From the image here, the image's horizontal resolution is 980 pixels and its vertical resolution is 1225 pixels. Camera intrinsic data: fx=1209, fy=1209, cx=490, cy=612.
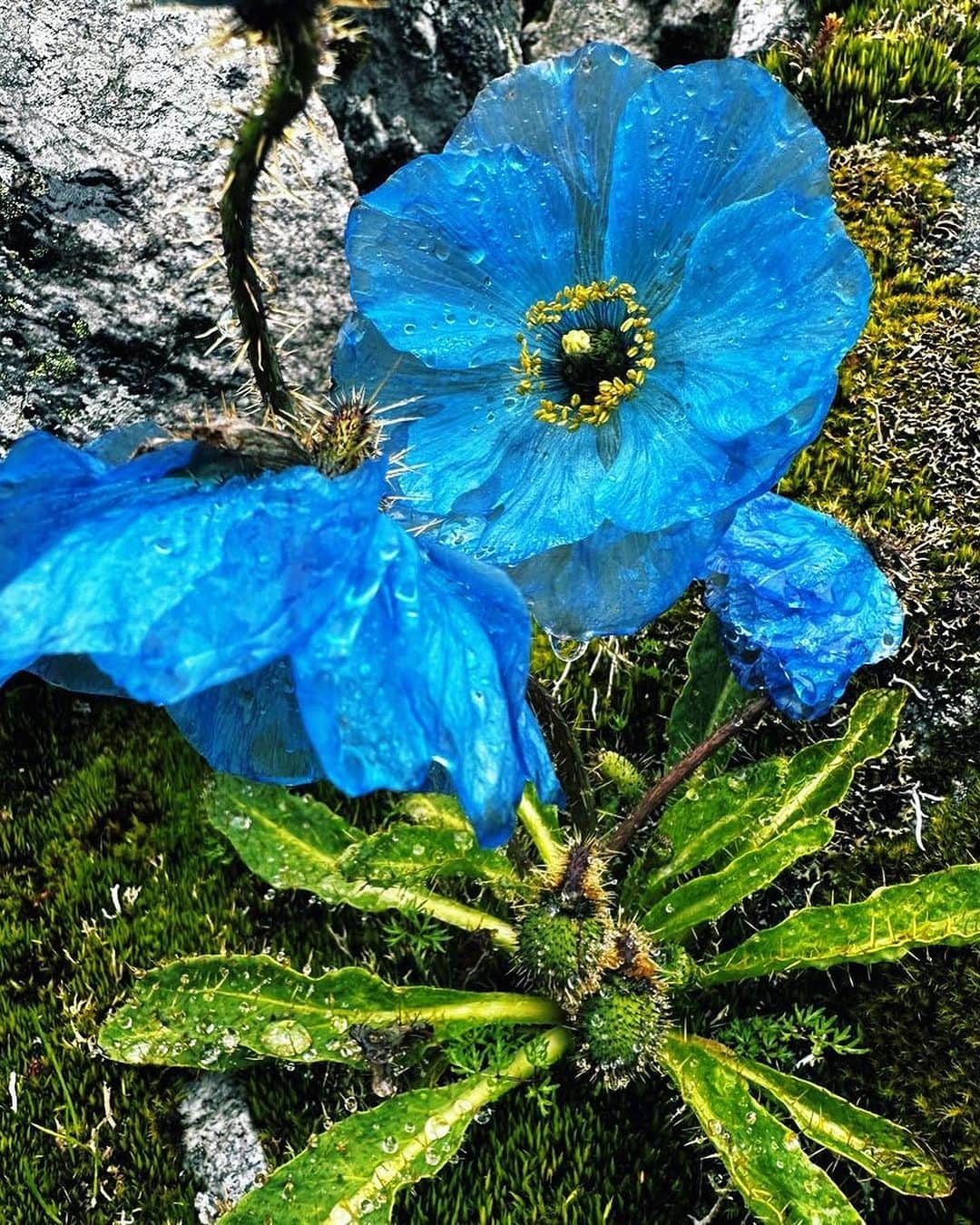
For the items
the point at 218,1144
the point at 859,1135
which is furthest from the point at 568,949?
the point at 218,1144

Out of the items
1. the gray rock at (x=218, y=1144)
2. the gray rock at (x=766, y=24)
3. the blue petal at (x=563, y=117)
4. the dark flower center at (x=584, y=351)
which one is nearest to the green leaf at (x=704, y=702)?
the dark flower center at (x=584, y=351)

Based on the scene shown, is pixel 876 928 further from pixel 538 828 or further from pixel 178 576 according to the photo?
pixel 178 576

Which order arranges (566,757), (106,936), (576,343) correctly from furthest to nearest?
(106,936) → (566,757) → (576,343)

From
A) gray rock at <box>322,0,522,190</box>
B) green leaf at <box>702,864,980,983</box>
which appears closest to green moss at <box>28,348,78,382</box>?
gray rock at <box>322,0,522,190</box>

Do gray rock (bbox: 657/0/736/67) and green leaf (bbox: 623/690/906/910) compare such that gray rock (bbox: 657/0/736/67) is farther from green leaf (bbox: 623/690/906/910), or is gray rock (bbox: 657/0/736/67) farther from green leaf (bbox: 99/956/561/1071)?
green leaf (bbox: 99/956/561/1071)

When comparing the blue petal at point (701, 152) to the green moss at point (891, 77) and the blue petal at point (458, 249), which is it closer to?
the blue petal at point (458, 249)

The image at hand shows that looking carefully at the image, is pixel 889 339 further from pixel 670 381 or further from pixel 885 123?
pixel 670 381
